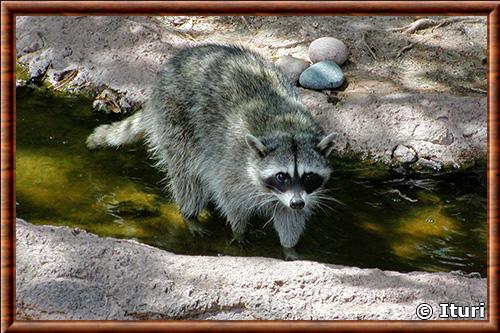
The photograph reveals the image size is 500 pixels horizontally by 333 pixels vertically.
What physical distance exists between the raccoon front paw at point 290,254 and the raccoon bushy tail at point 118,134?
171 cm

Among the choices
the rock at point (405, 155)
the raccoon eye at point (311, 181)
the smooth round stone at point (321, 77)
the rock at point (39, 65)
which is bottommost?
the raccoon eye at point (311, 181)

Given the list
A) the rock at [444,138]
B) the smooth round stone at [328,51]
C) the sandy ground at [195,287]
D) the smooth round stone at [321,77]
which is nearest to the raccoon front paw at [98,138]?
the smooth round stone at [321,77]

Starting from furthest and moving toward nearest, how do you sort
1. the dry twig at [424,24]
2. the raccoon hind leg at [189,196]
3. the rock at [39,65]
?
the dry twig at [424,24] < the rock at [39,65] < the raccoon hind leg at [189,196]

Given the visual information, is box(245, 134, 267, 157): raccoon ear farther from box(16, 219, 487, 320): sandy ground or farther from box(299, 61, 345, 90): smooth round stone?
box(299, 61, 345, 90): smooth round stone

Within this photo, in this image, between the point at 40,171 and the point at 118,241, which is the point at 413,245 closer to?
the point at 118,241

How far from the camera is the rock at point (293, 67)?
765 cm

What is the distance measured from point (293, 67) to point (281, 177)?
2343mm

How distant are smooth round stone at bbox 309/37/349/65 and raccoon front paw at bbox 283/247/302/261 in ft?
8.23

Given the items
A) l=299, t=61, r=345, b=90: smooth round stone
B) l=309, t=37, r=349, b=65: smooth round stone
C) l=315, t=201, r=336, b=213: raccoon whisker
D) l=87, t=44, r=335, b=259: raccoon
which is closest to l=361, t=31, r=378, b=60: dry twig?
l=309, t=37, r=349, b=65: smooth round stone

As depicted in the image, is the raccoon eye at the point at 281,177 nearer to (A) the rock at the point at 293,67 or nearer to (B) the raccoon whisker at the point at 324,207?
(B) the raccoon whisker at the point at 324,207

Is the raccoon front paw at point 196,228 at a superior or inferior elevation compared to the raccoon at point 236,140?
inferior

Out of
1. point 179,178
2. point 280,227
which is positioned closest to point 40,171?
point 179,178

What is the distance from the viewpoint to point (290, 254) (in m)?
5.97

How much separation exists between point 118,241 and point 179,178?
4.85 ft
